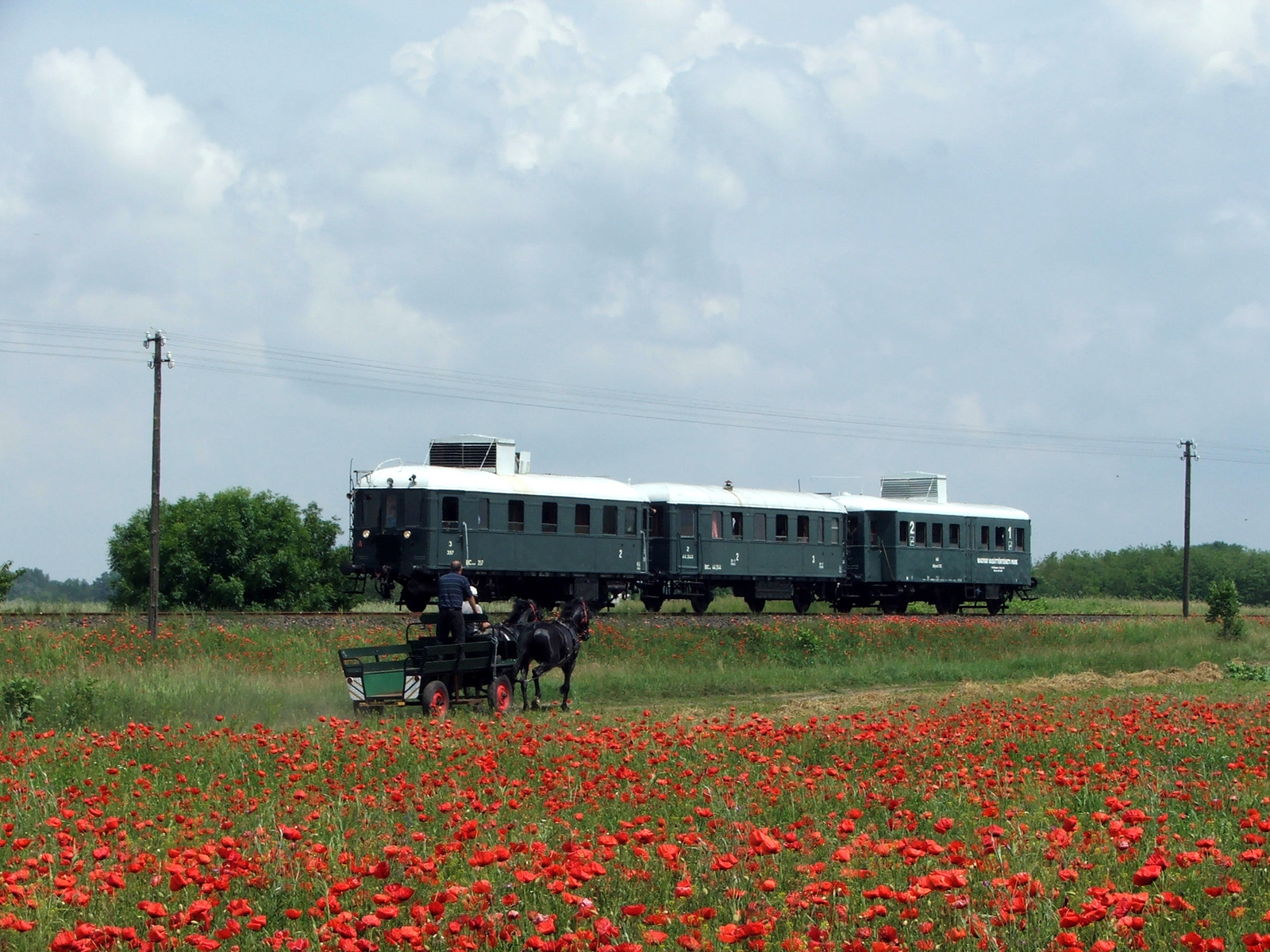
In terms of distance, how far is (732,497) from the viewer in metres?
36.5

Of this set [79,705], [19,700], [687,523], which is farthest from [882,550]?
[19,700]

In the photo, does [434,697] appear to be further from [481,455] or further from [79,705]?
[481,455]

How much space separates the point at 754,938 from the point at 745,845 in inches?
73.5

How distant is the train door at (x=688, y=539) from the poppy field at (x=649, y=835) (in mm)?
22364

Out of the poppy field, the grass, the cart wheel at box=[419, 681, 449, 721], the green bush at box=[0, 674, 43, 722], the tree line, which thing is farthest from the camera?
the tree line

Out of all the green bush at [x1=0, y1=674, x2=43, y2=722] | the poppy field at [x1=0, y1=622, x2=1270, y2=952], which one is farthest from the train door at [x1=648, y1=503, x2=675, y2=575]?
the green bush at [x1=0, y1=674, x2=43, y2=722]

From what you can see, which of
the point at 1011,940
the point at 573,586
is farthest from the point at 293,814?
the point at 573,586

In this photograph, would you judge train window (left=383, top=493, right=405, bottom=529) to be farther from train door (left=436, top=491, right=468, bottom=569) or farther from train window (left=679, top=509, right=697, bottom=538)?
train window (left=679, top=509, right=697, bottom=538)

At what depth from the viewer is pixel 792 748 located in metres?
10.5

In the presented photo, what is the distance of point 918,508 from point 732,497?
311 inches

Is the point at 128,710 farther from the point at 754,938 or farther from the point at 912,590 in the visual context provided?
the point at 912,590

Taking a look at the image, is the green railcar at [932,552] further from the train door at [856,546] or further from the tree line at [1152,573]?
the tree line at [1152,573]

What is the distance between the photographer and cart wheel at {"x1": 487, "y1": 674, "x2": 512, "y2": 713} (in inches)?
610

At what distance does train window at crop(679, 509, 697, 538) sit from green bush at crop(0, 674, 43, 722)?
75.0 feet
